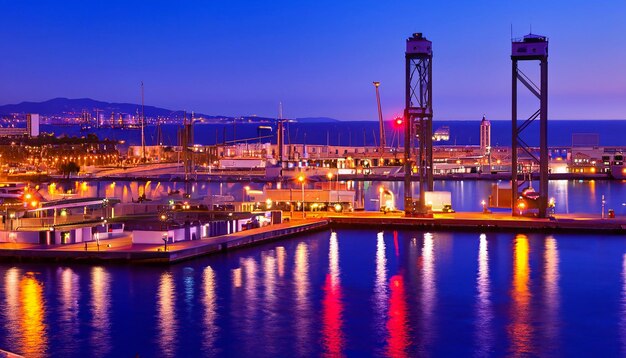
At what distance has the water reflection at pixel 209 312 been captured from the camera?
16.6 meters

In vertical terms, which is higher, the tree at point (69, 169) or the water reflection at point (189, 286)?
the tree at point (69, 169)

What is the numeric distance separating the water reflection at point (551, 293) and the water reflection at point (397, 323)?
2.59 metres

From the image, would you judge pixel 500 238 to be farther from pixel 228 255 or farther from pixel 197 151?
pixel 197 151

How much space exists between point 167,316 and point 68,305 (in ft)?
7.79

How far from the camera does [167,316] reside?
18688mm

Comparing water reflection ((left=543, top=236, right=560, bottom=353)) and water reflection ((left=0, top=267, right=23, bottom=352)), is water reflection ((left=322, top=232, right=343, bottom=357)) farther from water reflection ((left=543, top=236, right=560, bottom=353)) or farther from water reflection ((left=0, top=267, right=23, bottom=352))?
water reflection ((left=0, top=267, right=23, bottom=352))

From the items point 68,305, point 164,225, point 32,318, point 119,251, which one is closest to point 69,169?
point 164,225

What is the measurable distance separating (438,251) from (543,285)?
5.55 m

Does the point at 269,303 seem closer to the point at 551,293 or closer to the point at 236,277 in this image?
the point at 236,277

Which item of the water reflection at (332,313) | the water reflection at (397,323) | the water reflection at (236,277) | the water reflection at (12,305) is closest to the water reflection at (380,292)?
the water reflection at (397,323)

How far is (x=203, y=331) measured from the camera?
1753 centimetres

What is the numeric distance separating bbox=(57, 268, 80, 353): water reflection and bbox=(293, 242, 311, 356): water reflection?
13.4ft

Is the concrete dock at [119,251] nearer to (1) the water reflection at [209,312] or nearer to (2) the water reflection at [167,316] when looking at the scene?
(1) the water reflection at [209,312]

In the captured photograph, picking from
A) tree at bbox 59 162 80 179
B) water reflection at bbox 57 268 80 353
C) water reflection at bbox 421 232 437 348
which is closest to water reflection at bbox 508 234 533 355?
water reflection at bbox 421 232 437 348
